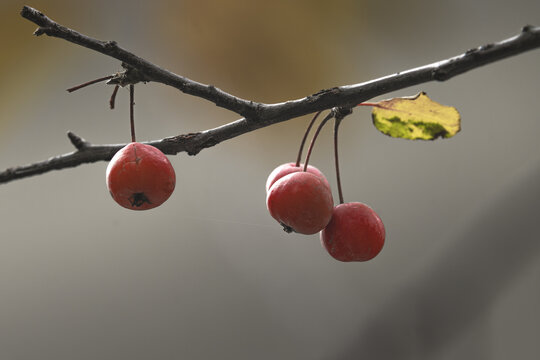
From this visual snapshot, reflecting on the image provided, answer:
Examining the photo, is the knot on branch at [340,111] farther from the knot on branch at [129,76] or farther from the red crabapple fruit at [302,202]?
the knot on branch at [129,76]

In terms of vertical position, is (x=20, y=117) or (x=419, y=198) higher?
(x=20, y=117)

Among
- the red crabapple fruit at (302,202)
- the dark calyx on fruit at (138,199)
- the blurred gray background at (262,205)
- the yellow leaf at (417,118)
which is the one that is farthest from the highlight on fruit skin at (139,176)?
the blurred gray background at (262,205)

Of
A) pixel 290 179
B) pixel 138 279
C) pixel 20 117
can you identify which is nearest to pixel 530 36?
pixel 290 179

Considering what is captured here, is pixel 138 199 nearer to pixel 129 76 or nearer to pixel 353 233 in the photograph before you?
pixel 129 76

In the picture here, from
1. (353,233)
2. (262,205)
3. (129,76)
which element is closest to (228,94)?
(129,76)

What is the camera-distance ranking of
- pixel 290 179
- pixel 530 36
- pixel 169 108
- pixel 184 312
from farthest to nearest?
pixel 169 108
pixel 184 312
pixel 290 179
pixel 530 36

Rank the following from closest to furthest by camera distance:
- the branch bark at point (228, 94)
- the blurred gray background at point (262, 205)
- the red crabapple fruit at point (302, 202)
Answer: the branch bark at point (228, 94) → the red crabapple fruit at point (302, 202) → the blurred gray background at point (262, 205)

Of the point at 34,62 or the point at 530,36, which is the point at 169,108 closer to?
the point at 34,62
